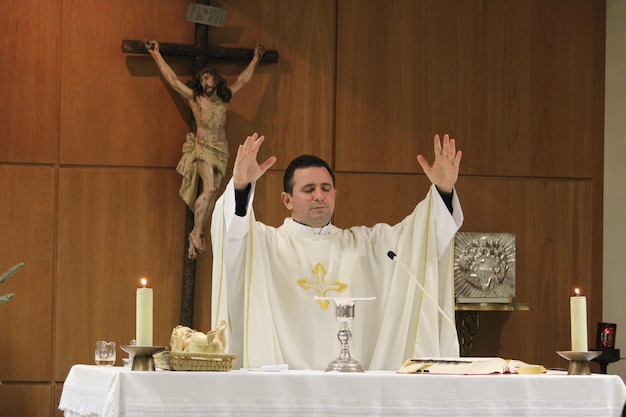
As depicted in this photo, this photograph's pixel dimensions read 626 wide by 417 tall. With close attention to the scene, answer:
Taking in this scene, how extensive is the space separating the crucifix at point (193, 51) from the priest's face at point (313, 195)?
5.78 ft

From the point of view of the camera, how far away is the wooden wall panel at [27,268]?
6.89 m

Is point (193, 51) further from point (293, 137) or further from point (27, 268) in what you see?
point (27, 268)

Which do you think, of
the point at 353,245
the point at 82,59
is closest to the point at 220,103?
the point at 82,59

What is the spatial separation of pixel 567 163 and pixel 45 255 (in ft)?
11.4

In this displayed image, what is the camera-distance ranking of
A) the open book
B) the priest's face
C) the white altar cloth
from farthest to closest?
the priest's face → the open book → the white altar cloth

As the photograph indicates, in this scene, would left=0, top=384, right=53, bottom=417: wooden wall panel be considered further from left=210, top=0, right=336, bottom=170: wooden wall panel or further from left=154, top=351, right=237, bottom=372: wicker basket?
left=154, top=351, right=237, bottom=372: wicker basket

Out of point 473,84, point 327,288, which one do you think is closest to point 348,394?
point 327,288

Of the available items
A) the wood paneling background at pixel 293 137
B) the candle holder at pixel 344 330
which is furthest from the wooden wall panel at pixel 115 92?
the candle holder at pixel 344 330

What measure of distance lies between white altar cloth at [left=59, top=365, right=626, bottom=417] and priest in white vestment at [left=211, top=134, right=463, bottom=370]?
3.70ft

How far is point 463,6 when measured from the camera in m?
7.39

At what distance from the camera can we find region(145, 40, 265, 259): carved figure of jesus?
22.3ft

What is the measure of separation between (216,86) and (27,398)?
7.51ft

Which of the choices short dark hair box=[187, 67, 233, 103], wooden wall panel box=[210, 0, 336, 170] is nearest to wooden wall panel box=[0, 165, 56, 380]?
short dark hair box=[187, 67, 233, 103]

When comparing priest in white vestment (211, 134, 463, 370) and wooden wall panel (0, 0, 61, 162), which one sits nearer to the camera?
priest in white vestment (211, 134, 463, 370)
